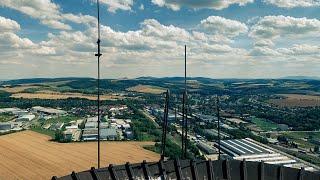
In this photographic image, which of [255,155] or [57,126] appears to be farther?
[57,126]

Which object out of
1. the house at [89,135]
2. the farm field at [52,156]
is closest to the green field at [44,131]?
the farm field at [52,156]

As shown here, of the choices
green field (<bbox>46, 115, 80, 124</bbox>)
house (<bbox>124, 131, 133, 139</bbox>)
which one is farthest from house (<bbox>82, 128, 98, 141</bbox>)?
green field (<bbox>46, 115, 80, 124</bbox>)

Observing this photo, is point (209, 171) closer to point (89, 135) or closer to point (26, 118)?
point (89, 135)

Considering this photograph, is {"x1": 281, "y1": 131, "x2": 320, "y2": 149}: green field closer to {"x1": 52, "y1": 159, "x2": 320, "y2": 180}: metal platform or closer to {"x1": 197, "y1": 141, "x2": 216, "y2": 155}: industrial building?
{"x1": 197, "y1": 141, "x2": 216, "y2": 155}: industrial building

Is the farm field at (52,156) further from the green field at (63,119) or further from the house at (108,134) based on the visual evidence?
the green field at (63,119)

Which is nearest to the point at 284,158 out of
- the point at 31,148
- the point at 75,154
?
the point at 75,154

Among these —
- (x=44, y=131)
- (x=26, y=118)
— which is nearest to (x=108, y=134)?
(x=44, y=131)
